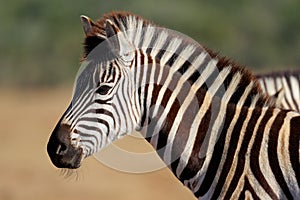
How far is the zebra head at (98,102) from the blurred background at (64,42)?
13587mm

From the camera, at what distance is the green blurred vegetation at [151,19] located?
131 ft

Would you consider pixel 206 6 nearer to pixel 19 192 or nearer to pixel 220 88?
pixel 19 192

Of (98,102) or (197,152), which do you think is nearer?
(98,102)

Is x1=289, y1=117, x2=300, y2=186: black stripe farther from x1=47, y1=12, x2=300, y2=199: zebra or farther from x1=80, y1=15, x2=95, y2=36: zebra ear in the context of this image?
x1=80, y1=15, x2=95, y2=36: zebra ear

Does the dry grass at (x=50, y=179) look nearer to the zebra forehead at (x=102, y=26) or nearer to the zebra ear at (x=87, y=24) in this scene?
the zebra ear at (x=87, y=24)

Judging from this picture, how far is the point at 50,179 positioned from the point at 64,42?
24496 millimetres

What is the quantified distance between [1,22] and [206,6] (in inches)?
558

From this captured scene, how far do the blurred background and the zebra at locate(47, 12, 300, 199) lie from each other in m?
13.6

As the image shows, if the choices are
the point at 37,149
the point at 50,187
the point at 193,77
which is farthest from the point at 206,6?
the point at 193,77

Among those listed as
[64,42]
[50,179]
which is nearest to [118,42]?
[50,179]

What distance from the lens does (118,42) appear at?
593 cm

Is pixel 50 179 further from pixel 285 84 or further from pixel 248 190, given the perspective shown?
pixel 248 190

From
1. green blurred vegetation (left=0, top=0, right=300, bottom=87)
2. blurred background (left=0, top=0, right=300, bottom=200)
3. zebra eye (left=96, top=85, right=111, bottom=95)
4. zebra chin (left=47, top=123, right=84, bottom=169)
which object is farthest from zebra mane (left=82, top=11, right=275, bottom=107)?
green blurred vegetation (left=0, top=0, right=300, bottom=87)

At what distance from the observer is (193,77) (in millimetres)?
6156
